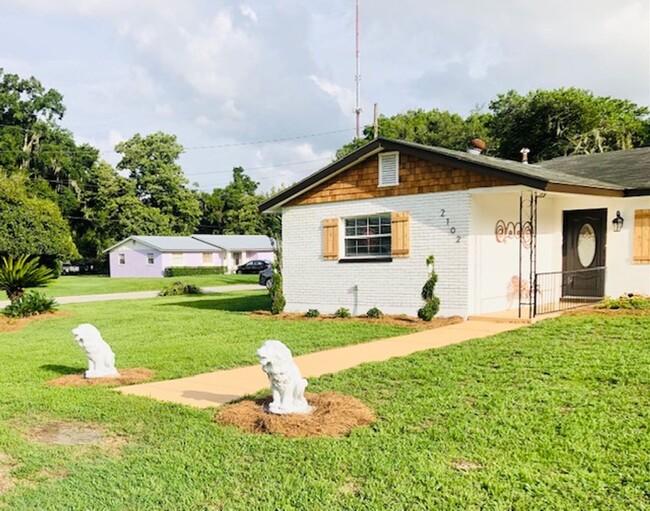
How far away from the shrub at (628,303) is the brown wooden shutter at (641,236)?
97cm

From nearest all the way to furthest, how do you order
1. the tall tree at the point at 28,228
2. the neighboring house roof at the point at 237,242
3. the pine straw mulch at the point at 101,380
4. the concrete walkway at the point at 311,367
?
the concrete walkway at the point at 311,367, the pine straw mulch at the point at 101,380, the tall tree at the point at 28,228, the neighboring house roof at the point at 237,242

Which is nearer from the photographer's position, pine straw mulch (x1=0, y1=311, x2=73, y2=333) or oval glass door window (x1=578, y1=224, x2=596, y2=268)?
oval glass door window (x1=578, y1=224, x2=596, y2=268)

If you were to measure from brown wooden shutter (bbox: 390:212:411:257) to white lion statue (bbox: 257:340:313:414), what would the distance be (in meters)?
7.39

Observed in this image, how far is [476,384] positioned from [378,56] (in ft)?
59.6

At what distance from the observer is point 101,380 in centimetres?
676

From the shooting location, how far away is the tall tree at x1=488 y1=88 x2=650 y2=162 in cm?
3008

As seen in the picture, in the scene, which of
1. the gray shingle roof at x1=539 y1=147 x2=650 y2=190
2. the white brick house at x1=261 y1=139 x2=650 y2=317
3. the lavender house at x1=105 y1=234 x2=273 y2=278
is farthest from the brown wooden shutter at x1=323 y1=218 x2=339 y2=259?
the lavender house at x1=105 y1=234 x2=273 y2=278

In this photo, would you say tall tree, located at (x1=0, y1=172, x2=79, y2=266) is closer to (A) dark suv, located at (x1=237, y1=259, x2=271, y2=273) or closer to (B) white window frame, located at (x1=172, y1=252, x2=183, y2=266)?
(B) white window frame, located at (x1=172, y1=252, x2=183, y2=266)

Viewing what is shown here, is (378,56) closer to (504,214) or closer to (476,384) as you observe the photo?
(504,214)

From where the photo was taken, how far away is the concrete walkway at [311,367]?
604cm

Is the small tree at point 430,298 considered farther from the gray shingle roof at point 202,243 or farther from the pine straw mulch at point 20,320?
the gray shingle roof at point 202,243

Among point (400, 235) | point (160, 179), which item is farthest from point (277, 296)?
point (160, 179)

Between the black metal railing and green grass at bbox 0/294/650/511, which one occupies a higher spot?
the black metal railing

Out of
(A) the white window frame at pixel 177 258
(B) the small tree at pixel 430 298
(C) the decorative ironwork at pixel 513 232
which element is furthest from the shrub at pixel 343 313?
(A) the white window frame at pixel 177 258
